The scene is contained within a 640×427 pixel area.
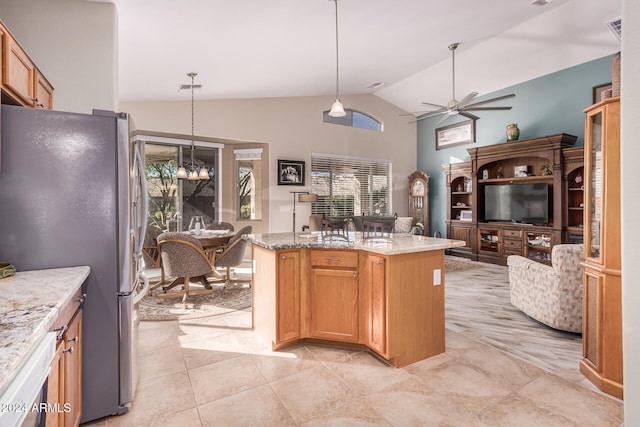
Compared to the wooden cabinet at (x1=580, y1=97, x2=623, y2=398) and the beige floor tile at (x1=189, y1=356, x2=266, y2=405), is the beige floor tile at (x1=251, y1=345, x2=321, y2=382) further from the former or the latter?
the wooden cabinet at (x1=580, y1=97, x2=623, y2=398)

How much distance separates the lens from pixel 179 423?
Result: 6.03 ft

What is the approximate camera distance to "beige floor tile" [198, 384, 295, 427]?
1.85m

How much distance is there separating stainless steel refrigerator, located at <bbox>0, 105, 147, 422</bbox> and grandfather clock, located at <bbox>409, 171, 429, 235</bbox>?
7.50 metres

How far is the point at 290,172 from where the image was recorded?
7.20 m

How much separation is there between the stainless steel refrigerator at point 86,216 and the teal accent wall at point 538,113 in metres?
7.11

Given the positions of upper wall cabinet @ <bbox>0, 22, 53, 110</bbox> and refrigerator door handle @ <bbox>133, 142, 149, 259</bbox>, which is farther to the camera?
refrigerator door handle @ <bbox>133, 142, 149, 259</bbox>

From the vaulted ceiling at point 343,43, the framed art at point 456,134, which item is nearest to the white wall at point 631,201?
the vaulted ceiling at point 343,43

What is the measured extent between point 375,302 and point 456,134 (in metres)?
6.87

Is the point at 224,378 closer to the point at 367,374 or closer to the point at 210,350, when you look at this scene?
the point at 210,350

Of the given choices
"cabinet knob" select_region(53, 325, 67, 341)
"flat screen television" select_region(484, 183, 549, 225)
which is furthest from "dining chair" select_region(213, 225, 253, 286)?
"flat screen television" select_region(484, 183, 549, 225)

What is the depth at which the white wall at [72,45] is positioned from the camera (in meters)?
2.70

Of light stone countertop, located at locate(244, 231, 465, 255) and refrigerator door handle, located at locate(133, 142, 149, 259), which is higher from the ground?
refrigerator door handle, located at locate(133, 142, 149, 259)

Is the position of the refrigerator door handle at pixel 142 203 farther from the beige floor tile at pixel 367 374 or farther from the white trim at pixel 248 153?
the white trim at pixel 248 153

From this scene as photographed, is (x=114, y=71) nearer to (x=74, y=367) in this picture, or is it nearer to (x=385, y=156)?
(x=74, y=367)
